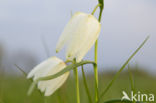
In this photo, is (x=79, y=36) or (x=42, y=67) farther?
(x=42, y=67)

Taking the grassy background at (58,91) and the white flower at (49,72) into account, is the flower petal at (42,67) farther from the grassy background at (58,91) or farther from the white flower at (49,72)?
the grassy background at (58,91)

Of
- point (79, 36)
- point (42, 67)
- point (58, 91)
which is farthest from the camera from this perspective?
point (58, 91)

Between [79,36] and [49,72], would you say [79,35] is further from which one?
[49,72]

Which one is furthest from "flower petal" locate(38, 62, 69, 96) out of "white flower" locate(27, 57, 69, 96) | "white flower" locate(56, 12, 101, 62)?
"white flower" locate(56, 12, 101, 62)

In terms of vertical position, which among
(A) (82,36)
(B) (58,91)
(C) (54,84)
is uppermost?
(A) (82,36)

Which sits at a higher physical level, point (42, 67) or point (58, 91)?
point (42, 67)

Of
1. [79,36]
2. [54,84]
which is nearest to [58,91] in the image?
[54,84]
